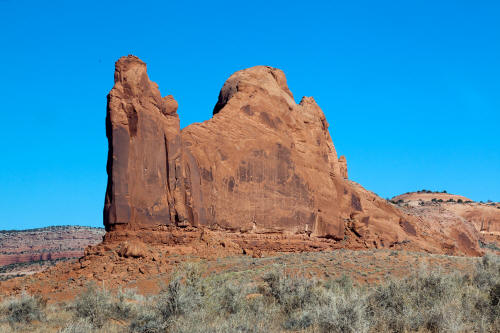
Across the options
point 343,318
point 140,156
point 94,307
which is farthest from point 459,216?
point 343,318

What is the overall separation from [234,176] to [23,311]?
54.9ft

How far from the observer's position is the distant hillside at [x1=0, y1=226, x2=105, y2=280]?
61.3 metres

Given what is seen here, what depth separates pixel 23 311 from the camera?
49.5ft

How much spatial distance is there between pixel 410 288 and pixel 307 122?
25.7 m

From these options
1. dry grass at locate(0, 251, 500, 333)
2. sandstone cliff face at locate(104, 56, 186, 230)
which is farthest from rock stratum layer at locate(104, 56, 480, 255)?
dry grass at locate(0, 251, 500, 333)

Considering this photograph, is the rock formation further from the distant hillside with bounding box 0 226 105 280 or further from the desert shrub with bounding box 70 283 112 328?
the desert shrub with bounding box 70 283 112 328

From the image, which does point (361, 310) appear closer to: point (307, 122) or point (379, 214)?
point (307, 122)

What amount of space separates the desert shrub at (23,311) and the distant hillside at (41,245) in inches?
1699

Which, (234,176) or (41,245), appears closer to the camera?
(234,176)

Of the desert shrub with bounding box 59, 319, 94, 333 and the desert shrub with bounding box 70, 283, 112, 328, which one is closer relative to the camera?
the desert shrub with bounding box 59, 319, 94, 333

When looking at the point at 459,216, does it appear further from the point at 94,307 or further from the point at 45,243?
the point at 45,243

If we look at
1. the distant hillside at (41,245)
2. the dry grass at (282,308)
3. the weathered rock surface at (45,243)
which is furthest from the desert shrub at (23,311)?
the weathered rock surface at (45,243)

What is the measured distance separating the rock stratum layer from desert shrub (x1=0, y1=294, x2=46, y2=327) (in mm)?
9551

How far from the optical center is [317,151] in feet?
123
